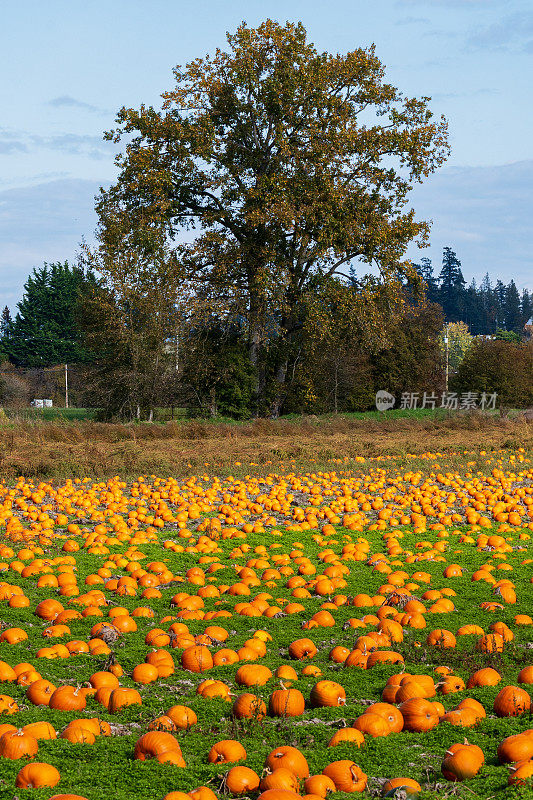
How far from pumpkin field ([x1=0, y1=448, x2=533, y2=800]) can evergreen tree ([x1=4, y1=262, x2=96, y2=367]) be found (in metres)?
55.9

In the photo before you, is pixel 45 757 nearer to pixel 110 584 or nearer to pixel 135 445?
pixel 110 584

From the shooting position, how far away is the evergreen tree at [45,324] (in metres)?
63.4

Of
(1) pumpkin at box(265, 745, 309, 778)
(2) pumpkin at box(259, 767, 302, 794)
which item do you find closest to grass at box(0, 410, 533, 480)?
(1) pumpkin at box(265, 745, 309, 778)

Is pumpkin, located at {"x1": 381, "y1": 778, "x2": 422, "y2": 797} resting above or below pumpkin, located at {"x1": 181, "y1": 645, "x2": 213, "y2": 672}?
above

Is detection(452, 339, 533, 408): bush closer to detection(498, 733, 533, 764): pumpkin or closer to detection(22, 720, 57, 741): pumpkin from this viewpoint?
detection(498, 733, 533, 764): pumpkin

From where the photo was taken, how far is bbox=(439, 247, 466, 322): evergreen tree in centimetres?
11450

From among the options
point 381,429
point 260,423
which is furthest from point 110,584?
point 381,429

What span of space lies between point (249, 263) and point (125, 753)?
2338 cm

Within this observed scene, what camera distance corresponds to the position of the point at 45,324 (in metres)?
64.2

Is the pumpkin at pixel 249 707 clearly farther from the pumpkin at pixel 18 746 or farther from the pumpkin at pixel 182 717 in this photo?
the pumpkin at pixel 18 746

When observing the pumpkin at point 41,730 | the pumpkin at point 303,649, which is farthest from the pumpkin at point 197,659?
the pumpkin at point 41,730

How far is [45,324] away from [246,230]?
140 feet

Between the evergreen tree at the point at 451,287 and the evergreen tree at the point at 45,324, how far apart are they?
66.9 meters

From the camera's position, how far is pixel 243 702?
3.41 meters
